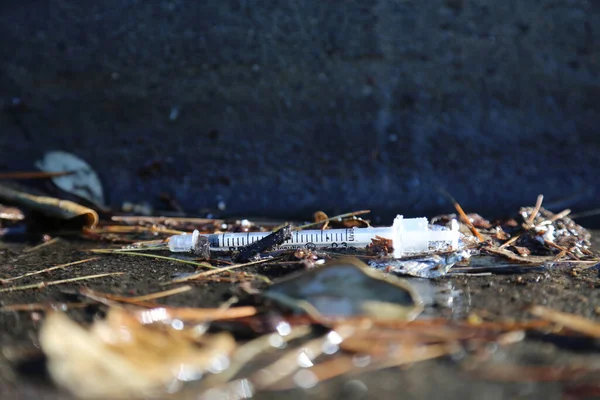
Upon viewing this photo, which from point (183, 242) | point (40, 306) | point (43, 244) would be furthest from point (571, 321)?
point (43, 244)

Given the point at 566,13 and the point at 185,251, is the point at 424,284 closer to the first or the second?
the point at 185,251

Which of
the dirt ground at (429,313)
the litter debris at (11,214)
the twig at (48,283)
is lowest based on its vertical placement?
the dirt ground at (429,313)

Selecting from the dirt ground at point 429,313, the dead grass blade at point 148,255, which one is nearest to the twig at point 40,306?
the dirt ground at point 429,313

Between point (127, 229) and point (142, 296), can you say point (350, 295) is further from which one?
point (127, 229)

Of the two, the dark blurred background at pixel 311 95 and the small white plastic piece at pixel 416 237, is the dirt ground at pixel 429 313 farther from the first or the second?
the dark blurred background at pixel 311 95

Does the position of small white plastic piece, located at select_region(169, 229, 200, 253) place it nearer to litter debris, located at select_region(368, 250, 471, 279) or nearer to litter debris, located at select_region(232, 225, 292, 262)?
litter debris, located at select_region(232, 225, 292, 262)

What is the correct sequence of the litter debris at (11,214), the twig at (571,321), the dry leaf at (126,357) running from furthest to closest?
the litter debris at (11,214)
the twig at (571,321)
the dry leaf at (126,357)

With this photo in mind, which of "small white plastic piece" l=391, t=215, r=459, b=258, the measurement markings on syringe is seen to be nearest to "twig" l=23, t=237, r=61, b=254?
the measurement markings on syringe
